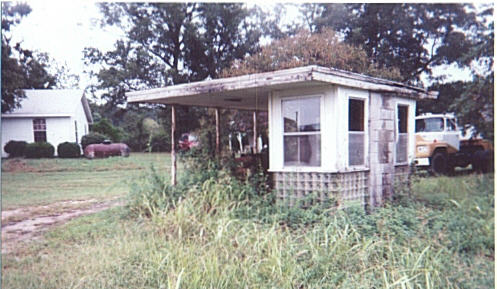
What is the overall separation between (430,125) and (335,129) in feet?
2.66

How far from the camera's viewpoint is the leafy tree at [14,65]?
2406 millimetres

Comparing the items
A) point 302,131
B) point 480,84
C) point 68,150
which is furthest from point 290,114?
point 68,150

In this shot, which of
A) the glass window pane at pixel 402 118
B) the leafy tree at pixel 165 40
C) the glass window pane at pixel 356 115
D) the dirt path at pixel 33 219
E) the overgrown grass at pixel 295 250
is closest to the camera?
the overgrown grass at pixel 295 250

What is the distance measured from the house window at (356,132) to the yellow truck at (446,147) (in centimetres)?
52

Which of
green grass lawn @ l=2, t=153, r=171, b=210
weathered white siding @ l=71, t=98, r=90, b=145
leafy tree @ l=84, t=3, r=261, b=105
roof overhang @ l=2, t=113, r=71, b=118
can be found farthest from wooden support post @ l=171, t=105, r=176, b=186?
roof overhang @ l=2, t=113, r=71, b=118

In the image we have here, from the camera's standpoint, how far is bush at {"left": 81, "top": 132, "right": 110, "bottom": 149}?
8.72 ft

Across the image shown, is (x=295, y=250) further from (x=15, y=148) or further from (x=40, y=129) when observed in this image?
(x=15, y=148)

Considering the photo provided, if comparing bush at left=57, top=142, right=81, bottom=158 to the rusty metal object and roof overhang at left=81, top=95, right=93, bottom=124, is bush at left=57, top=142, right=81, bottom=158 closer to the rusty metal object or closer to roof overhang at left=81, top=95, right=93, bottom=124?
the rusty metal object

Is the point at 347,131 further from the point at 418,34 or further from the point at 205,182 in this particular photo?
the point at 205,182

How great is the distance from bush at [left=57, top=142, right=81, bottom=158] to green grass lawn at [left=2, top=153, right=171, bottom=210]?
5 centimetres

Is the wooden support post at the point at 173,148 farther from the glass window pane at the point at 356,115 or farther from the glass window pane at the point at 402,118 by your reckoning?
the glass window pane at the point at 402,118

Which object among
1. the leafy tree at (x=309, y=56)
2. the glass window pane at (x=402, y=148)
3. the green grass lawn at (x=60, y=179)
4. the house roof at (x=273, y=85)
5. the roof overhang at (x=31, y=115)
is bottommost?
the green grass lawn at (x=60, y=179)

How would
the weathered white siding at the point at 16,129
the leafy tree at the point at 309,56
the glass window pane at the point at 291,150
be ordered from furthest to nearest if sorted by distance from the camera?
the glass window pane at the point at 291,150 < the leafy tree at the point at 309,56 < the weathered white siding at the point at 16,129

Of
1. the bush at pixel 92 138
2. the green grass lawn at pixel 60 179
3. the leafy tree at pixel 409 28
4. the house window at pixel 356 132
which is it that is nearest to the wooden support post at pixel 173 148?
the green grass lawn at pixel 60 179
